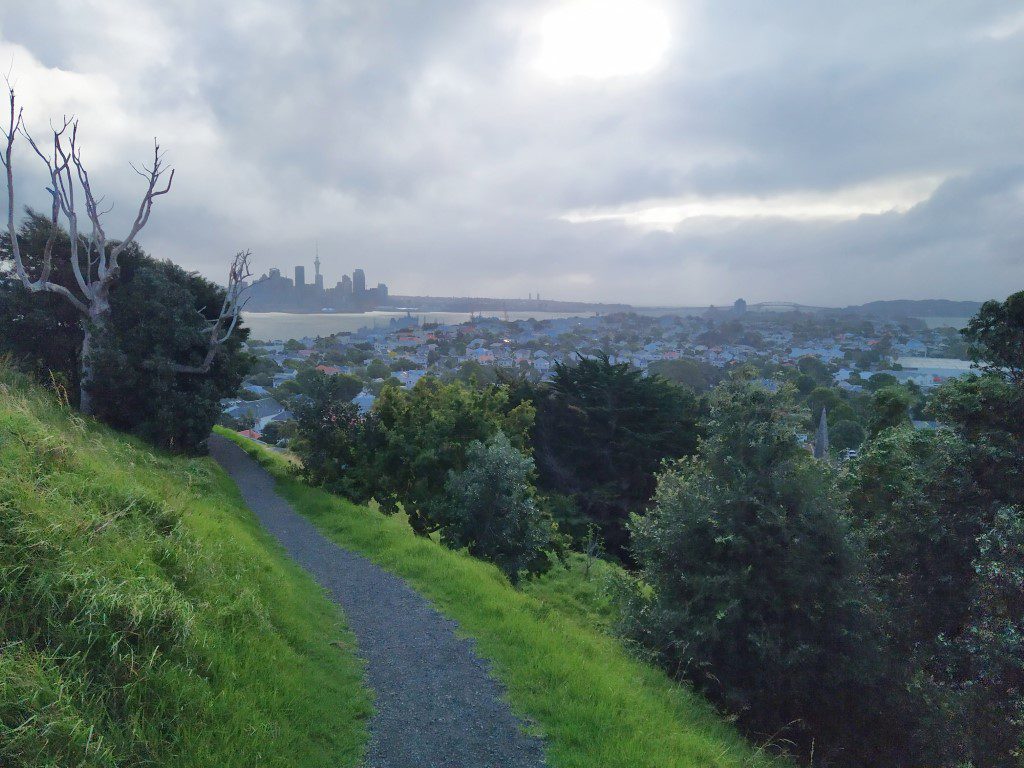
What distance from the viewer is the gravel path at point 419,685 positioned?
4492 mm

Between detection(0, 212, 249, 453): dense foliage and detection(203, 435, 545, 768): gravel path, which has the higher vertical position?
detection(0, 212, 249, 453): dense foliage

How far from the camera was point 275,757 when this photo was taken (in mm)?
3807

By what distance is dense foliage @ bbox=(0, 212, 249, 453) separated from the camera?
1512 cm

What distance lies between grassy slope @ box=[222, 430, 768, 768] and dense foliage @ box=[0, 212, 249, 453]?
8.72m

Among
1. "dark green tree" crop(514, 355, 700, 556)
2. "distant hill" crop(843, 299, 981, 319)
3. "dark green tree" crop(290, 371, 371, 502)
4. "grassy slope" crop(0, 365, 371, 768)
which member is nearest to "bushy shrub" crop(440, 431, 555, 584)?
"grassy slope" crop(0, 365, 371, 768)

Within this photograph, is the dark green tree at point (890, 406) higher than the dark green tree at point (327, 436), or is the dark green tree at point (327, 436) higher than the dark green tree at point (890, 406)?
the dark green tree at point (890, 406)

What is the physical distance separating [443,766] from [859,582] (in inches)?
273

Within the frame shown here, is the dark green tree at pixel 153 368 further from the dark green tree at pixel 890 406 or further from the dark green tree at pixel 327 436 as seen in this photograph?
the dark green tree at pixel 890 406

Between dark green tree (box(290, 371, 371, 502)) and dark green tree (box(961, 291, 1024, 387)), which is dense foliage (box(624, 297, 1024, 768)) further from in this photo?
dark green tree (box(290, 371, 371, 502))

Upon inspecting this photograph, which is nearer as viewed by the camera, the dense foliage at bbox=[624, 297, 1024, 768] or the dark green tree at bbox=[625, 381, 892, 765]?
the dense foliage at bbox=[624, 297, 1024, 768]

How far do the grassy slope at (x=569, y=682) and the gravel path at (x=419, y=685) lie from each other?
0.23 meters

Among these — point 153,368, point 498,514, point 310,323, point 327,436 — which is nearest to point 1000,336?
point 498,514

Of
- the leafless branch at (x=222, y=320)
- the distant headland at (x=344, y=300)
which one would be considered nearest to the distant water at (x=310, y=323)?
the distant headland at (x=344, y=300)

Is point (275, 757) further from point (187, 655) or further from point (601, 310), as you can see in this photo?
point (601, 310)
